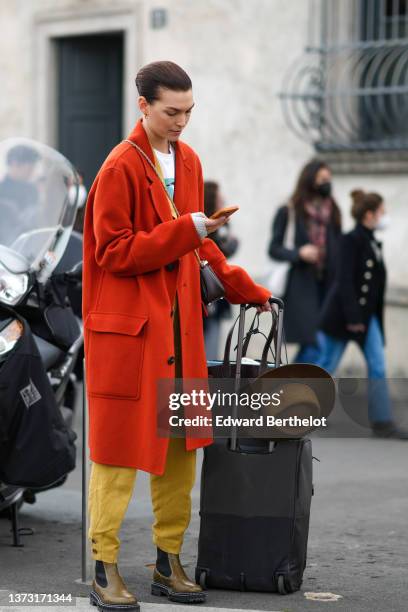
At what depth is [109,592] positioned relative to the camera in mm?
4977

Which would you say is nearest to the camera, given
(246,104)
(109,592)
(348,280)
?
(109,592)

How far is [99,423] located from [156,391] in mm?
218

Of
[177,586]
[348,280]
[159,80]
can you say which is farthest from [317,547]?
[348,280]

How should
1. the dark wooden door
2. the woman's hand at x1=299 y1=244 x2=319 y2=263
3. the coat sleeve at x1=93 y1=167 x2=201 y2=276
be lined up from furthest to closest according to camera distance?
the dark wooden door → the woman's hand at x1=299 y1=244 x2=319 y2=263 → the coat sleeve at x1=93 y1=167 x2=201 y2=276

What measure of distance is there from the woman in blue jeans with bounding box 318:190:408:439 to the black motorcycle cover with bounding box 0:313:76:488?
429cm

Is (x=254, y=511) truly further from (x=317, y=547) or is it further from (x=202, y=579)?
(x=317, y=547)

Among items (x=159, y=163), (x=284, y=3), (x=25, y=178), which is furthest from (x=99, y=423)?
(x=284, y=3)

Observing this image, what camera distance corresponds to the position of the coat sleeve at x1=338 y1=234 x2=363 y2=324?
9812 millimetres

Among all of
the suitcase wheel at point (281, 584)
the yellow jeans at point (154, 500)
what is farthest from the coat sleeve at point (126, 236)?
the suitcase wheel at point (281, 584)

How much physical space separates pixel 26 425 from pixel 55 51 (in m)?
9.51

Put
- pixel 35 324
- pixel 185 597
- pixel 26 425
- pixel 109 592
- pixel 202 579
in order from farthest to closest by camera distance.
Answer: pixel 35 324 < pixel 26 425 < pixel 202 579 < pixel 185 597 < pixel 109 592

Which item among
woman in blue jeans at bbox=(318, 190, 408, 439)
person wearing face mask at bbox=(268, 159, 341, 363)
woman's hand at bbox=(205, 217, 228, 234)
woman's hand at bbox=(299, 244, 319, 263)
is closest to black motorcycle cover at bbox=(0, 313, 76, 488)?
woman's hand at bbox=(205, 217, 228, 234)

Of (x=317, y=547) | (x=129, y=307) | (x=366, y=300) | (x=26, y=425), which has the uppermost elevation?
(x=129, y=307)

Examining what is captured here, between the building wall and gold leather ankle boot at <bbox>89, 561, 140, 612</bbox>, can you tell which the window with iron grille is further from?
gold leather ankle boot at <bbox>89, 561, 140, 612</bbox>
